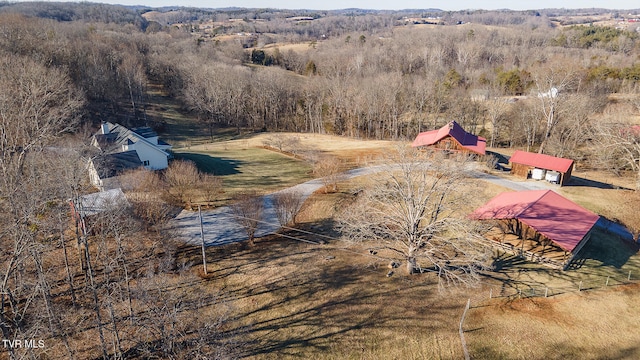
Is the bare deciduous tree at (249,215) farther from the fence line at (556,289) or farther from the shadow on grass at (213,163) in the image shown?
the fence line at (556,289)

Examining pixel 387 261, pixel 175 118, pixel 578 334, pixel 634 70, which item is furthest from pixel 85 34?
pixel 634 70

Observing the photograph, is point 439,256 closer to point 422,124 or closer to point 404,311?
point 404,311

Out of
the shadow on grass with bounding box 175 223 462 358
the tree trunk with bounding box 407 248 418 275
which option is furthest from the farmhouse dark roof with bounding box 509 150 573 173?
the shadow on grass with bounding box 175 223 462 358

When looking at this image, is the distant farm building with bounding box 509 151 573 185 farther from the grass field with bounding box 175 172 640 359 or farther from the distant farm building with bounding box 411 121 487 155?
the grass field with bounding box 175 172 640 359

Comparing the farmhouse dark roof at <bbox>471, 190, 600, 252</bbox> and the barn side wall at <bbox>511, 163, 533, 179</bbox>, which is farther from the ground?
the farmhouse dark roof at <bbox>471, 190, 600, 252</bbox>

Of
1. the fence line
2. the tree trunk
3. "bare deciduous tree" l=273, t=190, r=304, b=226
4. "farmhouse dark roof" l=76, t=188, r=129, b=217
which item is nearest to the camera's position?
the fence line

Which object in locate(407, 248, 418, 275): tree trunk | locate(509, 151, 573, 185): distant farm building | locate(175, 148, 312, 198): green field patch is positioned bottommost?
locate(175, 148, 312, 198): green field patch

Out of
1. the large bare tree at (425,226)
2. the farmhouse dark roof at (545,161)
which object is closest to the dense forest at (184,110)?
the farmhouse dark roof at (545,161)

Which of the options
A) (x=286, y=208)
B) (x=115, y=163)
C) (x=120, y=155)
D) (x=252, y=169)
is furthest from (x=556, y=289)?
(x=120, y=155)
